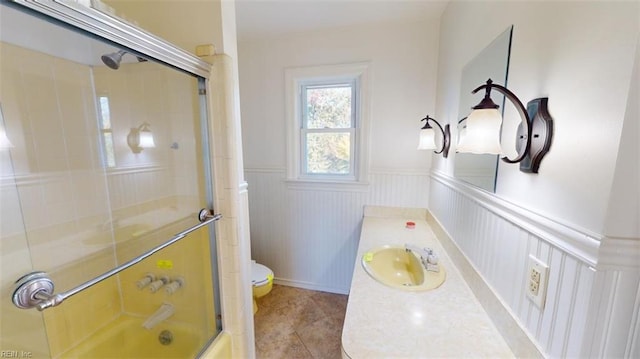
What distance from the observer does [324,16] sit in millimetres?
1851

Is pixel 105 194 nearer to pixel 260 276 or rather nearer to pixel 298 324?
pixel 260 276

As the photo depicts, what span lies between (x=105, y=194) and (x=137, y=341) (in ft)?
2.78

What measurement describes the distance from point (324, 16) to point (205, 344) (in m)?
2.26

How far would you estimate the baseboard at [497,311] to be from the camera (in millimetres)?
706

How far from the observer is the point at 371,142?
211 cm

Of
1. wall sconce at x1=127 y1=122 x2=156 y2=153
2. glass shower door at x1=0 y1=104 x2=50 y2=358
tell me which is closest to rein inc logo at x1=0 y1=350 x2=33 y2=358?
glass shower door at x1=0 y1=104 x2=50 y2=358

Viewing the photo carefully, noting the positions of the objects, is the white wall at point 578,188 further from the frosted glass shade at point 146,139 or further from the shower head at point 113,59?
the frosted glass shade at point 146,139

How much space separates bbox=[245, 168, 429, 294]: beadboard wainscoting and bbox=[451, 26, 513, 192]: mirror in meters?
0.81

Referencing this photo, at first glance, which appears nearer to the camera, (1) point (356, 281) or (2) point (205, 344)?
(1) point (356, 281)

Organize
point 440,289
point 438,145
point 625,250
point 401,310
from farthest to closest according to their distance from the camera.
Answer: point 438,145 → point 440,289 → point 401,310 → point 625,250

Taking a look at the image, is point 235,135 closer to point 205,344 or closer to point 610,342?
point 205,344

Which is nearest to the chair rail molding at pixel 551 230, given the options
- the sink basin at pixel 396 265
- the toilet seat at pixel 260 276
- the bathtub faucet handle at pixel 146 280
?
the sink basin at pixel 396 265

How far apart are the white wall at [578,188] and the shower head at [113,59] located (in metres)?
1.44

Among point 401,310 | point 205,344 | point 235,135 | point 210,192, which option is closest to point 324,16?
point 235,135
